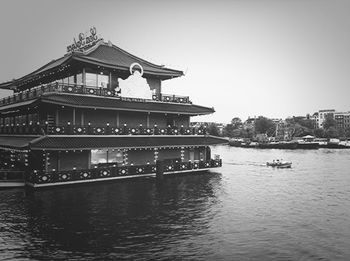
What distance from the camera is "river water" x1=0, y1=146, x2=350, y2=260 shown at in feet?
58.8

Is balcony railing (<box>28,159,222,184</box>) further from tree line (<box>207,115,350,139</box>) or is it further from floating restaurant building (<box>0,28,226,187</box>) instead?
tree line (<box>207,115,350,139</box>)

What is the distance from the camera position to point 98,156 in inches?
1451

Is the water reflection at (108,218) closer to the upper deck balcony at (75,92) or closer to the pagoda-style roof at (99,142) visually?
the pagoda-style roof at (99,142)

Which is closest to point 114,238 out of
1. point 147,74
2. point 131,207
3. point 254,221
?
point 131,207

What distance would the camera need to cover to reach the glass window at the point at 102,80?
39.3m

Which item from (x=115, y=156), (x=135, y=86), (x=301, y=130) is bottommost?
(x=115, y=156)

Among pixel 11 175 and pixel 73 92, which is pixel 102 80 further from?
pixel 11 175

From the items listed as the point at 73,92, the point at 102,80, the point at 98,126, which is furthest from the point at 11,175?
the point at 102,80

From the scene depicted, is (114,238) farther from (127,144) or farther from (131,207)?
(127,144)

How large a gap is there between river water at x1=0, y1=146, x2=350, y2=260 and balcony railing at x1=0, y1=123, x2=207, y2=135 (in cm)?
566

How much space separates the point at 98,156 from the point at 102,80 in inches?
367

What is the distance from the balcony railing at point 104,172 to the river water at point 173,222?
1165 millimetres

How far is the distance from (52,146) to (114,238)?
14.6m

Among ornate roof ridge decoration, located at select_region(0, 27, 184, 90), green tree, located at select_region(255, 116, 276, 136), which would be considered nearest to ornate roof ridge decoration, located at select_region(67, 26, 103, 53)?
ornate roof ridge decoration, located at select_region(0, 27, 184, 90)
